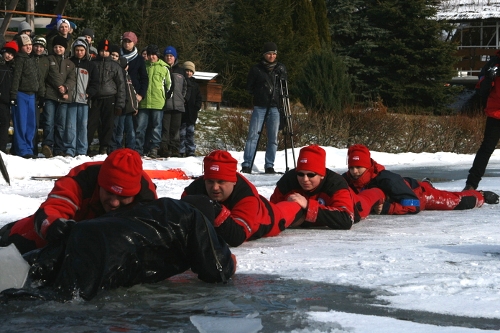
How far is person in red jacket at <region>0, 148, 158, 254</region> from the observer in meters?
5.01

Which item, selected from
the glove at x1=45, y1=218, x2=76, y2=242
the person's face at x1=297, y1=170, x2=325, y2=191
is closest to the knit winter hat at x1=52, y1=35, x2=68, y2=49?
the person's face at x1=297, y1=170, x2=325, y2=191

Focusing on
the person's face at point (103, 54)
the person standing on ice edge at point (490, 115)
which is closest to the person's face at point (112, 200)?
the person standing on ice edge at point (490, 115)

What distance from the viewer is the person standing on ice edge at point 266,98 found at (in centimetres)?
1330

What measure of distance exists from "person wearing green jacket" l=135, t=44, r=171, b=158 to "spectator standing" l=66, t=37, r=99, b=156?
4.07 ft

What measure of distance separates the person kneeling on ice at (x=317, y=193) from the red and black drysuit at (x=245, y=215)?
10.5 inches

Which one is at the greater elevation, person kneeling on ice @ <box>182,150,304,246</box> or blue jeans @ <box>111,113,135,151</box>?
person kneeling on ice @ <box>182,150,304,246</box>

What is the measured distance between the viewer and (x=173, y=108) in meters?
15.4

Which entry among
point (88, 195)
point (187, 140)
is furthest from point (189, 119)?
point (88, 195)

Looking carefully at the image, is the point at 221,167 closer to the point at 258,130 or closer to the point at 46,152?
the point at 258,130

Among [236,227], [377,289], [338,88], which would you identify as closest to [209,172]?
[236,227]

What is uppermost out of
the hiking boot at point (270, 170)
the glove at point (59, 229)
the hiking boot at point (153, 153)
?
the glove at point (59, 229)

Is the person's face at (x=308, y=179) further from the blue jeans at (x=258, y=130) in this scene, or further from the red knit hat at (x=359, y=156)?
the blue jeans at (x=258, y=130)

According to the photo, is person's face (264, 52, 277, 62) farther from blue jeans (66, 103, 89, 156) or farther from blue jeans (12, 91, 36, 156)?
blue jeans (12, 91, 36, 156)

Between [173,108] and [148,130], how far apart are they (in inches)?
24.1
